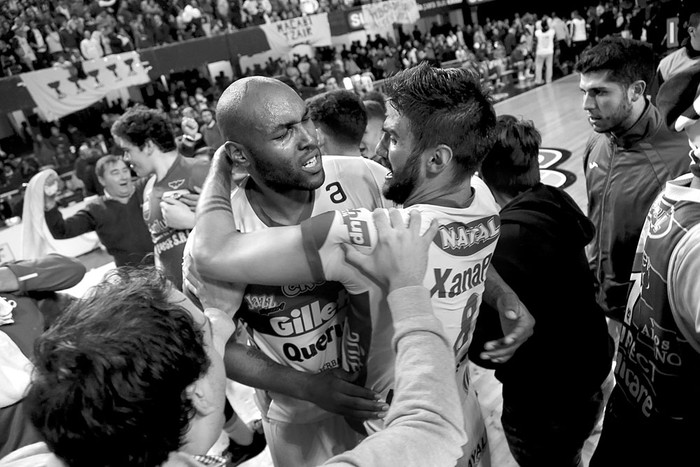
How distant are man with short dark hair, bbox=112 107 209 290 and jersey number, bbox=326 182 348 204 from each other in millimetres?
1690

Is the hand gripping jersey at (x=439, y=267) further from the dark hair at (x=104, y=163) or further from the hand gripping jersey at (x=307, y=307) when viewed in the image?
the dark hair at (x=104, y=163)

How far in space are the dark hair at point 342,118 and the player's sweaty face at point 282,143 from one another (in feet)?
4.40

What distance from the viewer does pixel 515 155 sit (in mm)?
1978

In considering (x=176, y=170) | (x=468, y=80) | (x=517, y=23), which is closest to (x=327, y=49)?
(x=517, y=23)

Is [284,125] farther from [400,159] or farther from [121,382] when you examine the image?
[121,382]

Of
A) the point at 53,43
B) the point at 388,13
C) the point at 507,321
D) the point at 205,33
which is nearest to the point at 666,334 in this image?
the point at 507,321

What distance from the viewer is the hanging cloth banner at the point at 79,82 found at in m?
9.38

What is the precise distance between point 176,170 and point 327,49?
15.0m

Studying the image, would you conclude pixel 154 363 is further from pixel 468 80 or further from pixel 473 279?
pixel 468 80

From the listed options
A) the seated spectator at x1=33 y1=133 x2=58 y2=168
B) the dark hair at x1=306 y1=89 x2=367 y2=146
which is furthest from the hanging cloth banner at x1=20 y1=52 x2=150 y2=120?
the dark hair at x1=306 y1=89 x2=367 y2=146

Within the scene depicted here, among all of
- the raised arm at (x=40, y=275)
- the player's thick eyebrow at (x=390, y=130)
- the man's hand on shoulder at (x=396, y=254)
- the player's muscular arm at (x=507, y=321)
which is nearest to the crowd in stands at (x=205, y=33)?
the raised arm at (x=40, y=275)

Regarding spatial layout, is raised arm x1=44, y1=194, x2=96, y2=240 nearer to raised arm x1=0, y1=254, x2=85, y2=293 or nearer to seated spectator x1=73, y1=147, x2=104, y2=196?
raised arm x1=0, y1=254, x2=85, y2=293

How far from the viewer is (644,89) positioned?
2.45 meters

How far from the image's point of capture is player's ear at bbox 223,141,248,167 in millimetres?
1533
